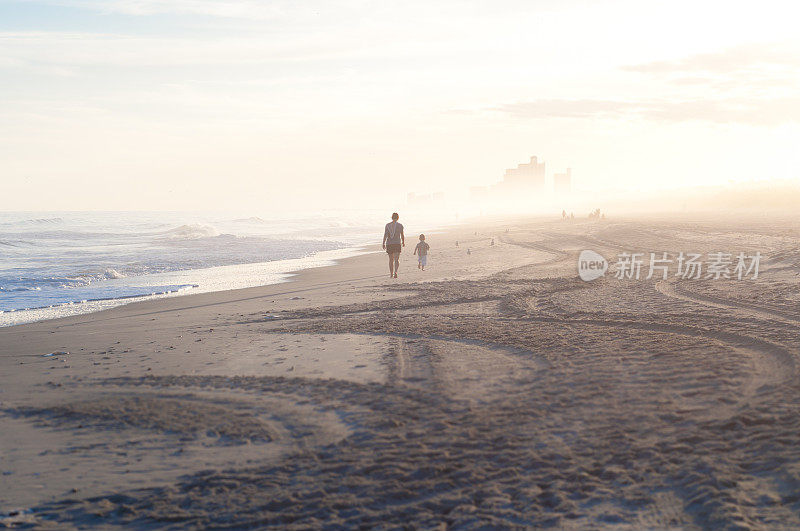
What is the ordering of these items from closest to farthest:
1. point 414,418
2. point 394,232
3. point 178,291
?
point 414,418
point 178,291
point 394,232

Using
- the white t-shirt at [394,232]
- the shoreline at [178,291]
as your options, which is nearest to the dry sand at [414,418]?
the shoreline at [178,291]

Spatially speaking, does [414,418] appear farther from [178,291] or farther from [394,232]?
[178,291]

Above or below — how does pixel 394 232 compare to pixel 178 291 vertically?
above

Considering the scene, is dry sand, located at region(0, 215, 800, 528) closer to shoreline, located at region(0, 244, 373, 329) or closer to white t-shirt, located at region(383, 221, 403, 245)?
shoreline, located at region(0, 244, 373, 329)

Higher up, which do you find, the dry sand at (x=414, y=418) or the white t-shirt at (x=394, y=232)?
the white t-shirt at (x=394, y=232)

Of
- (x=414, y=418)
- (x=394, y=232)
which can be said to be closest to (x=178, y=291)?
(x=394, y=232)

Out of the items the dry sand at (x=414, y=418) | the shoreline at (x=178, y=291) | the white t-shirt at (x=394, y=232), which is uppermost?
the white t-shirt at (x=394, y=232)

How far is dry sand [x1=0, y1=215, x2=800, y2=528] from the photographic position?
4.27m

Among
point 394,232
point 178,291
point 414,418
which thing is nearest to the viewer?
point 414,418

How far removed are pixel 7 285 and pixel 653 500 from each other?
21113 mm

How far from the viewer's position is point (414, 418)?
5.97 m

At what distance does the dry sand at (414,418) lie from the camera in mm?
4270

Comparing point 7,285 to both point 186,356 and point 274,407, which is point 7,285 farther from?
point 274,407

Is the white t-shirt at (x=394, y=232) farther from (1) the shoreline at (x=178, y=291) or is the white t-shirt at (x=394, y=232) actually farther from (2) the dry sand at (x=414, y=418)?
(2) the dry sand at (x=414, y=418)
